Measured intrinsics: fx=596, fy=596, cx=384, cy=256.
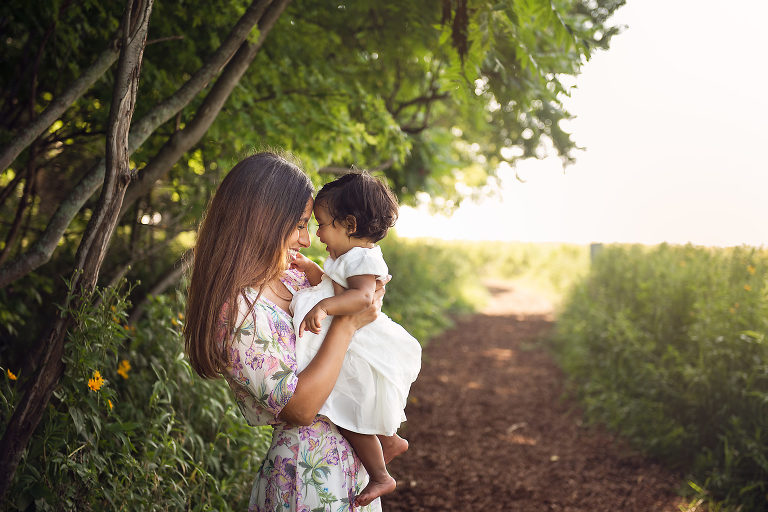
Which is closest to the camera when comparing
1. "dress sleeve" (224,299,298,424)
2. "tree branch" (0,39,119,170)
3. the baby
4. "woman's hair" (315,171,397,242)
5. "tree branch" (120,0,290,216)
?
"dress sleeve" (224,299,298,424)

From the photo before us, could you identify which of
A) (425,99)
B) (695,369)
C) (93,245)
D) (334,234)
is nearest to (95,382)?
(93,245)

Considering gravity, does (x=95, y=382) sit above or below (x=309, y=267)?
below

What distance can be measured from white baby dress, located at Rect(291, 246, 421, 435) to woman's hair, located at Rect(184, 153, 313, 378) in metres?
0.19

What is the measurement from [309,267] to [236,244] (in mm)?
448

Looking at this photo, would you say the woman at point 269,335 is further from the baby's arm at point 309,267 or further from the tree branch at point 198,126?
the tree branch at point 198,126

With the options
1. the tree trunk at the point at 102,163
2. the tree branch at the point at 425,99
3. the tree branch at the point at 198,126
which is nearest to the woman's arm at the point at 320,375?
the tree trunk at the point at 102,163

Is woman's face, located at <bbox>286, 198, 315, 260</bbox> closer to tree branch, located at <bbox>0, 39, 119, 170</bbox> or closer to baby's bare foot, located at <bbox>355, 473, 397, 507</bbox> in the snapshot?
baby's bare foot, located at <bbox>355, 473, 397, 507</bbox>

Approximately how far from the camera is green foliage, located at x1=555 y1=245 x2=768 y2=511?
3.58 meters

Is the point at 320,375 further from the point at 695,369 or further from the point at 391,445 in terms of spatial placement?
the point at 695,369

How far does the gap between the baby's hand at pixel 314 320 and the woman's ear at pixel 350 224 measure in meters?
0.32

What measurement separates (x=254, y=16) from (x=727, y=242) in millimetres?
4214

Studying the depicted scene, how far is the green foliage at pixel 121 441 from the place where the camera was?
2.06m

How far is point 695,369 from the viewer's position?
4.11 metres

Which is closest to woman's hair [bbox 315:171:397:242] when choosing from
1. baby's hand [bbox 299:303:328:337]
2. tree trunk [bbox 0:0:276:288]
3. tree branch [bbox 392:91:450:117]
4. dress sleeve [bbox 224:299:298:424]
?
baby's hand [bbox 299:303:328:337]
